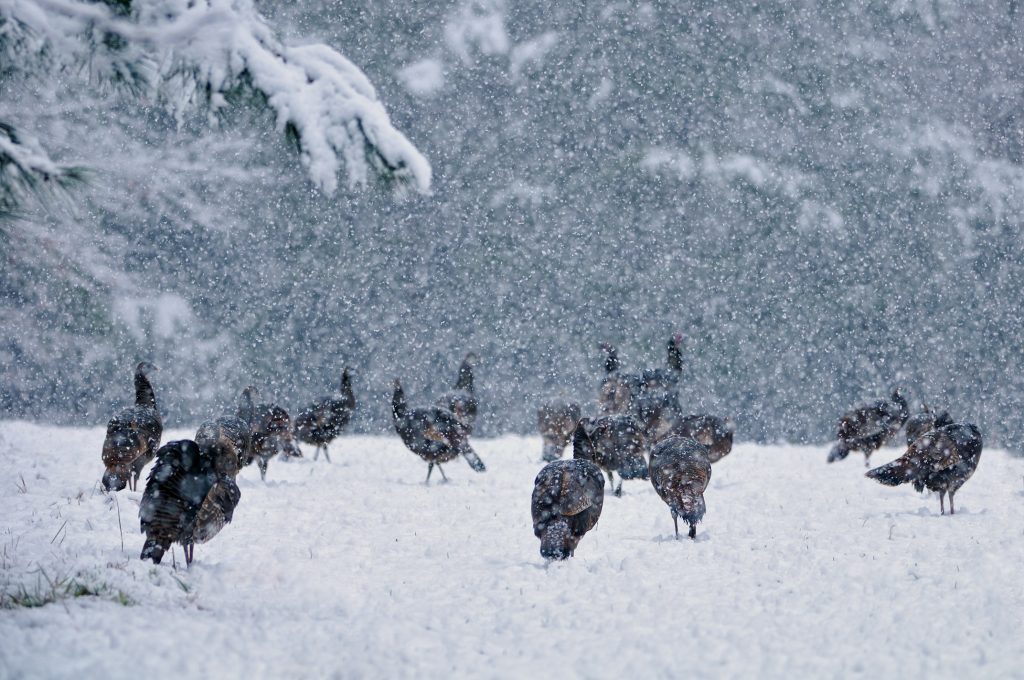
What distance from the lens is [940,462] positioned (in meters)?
10.7

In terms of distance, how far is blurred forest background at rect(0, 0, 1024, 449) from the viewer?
25.9 metres

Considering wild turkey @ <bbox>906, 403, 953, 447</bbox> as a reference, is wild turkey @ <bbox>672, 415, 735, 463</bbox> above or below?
below

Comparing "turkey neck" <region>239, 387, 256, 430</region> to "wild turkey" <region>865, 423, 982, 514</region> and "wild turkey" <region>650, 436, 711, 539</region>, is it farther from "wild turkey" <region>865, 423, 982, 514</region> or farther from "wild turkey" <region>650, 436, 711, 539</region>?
"wild turkey" <region>865, 423, 982, 514</region>

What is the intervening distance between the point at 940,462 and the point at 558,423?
5.73 meters

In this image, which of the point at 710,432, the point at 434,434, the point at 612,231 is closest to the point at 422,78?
the point at 612,231

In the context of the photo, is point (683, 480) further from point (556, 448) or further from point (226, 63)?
point (226, 63)

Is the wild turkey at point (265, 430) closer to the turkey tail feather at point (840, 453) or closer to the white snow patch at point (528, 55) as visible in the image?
the turkey tail feather at point (840, 453)

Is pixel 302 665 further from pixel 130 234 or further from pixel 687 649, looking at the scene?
pixel 130 234

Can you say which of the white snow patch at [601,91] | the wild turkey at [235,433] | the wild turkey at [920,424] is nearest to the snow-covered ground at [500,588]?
the wild turkey at [235,433]

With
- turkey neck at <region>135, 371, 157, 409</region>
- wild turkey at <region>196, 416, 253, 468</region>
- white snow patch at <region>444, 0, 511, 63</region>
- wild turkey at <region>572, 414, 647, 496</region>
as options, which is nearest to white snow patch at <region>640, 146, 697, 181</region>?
white snow patch at <region>444, 0, 511, 63</region>

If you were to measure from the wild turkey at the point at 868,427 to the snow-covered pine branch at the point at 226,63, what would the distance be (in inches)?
449

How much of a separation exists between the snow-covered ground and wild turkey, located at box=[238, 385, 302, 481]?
0.47m

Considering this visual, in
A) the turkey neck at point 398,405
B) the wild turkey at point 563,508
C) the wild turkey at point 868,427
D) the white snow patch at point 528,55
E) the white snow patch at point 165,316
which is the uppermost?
the white snow patch at point 528,55

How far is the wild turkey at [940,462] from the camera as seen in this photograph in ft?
35.0
